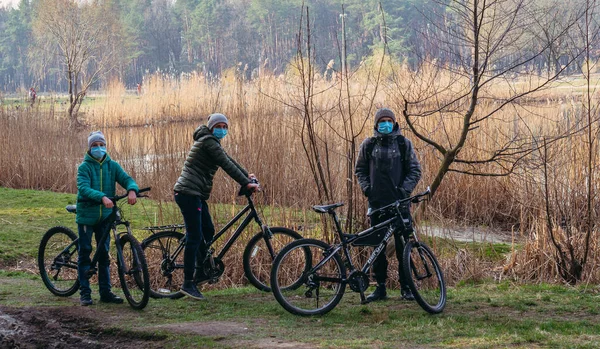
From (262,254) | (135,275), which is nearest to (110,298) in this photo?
(135,275)

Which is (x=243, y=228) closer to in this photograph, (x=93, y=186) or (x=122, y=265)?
(x=122, y=265)

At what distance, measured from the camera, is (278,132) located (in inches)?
467

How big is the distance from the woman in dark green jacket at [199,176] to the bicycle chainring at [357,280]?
114cm

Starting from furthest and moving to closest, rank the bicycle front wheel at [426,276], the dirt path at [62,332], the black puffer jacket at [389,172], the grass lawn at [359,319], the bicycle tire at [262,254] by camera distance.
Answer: the bicycle tire at [262,254], the black puffer jacket at [389,172], the bicycle front wheel at [426,276], the dirt path at [62,332], the grass lawn at [359,319]

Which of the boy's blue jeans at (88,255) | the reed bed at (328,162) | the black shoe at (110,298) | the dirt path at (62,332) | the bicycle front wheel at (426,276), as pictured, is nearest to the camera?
the dirt path at (62,332)

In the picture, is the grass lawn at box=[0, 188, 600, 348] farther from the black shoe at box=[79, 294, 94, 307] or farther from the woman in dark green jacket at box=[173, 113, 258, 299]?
the woman in dark green jacket at box=[173, 113, 258, 299]

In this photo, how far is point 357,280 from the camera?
6828mm

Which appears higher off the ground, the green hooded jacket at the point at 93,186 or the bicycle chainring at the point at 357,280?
the green hooded jacket at the point at 93,186

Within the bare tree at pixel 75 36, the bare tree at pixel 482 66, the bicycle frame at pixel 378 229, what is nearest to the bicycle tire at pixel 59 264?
the bicycle frame at pixel 378 229

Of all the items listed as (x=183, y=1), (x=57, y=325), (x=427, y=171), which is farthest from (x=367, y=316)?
(x=183, y=1)

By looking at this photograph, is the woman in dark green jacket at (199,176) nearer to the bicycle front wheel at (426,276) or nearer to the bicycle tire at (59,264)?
the bicycle tire at (59,264)

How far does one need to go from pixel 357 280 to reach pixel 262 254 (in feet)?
5.61

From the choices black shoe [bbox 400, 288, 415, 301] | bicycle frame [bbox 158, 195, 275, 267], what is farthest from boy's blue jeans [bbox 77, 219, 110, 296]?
black shoe [bbox 400, 288, 415, 301]

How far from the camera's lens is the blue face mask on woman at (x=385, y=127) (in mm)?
6996
